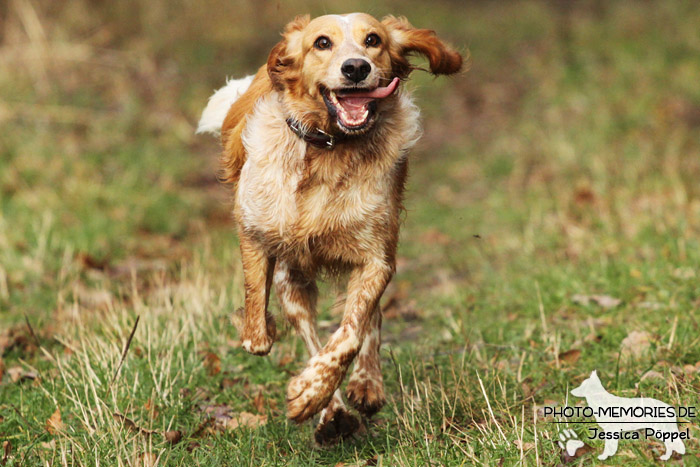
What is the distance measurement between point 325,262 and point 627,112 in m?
6.64

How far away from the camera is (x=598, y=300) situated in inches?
184

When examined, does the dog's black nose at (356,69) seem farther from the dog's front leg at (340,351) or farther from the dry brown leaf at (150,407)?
the dry brown leaf at (150,407)

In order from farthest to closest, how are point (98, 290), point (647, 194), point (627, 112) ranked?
point (627, 112) < point (647, 194) < point (98, 290)

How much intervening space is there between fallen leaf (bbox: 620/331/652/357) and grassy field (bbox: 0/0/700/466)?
1 cm

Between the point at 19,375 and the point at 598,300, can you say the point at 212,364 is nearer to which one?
the point at 19,375

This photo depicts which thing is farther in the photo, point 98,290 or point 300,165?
point 98,290

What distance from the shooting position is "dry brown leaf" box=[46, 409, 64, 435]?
3467 millimetres

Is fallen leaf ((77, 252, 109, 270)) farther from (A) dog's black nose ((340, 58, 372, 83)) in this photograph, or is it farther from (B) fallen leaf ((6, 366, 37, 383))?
(A) dog's black nose ((340, 58, 372, 83))

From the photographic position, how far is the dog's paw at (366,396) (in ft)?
11.4

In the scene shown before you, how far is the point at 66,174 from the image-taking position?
7.48 metres

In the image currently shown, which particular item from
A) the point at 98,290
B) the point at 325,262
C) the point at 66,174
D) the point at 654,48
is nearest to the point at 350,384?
the point at 325,262

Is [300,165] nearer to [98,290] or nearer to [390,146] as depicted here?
[390,146]

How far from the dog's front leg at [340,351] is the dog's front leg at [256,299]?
15.8 inches

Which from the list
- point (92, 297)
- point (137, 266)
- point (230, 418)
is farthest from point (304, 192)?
point (137, 266)
